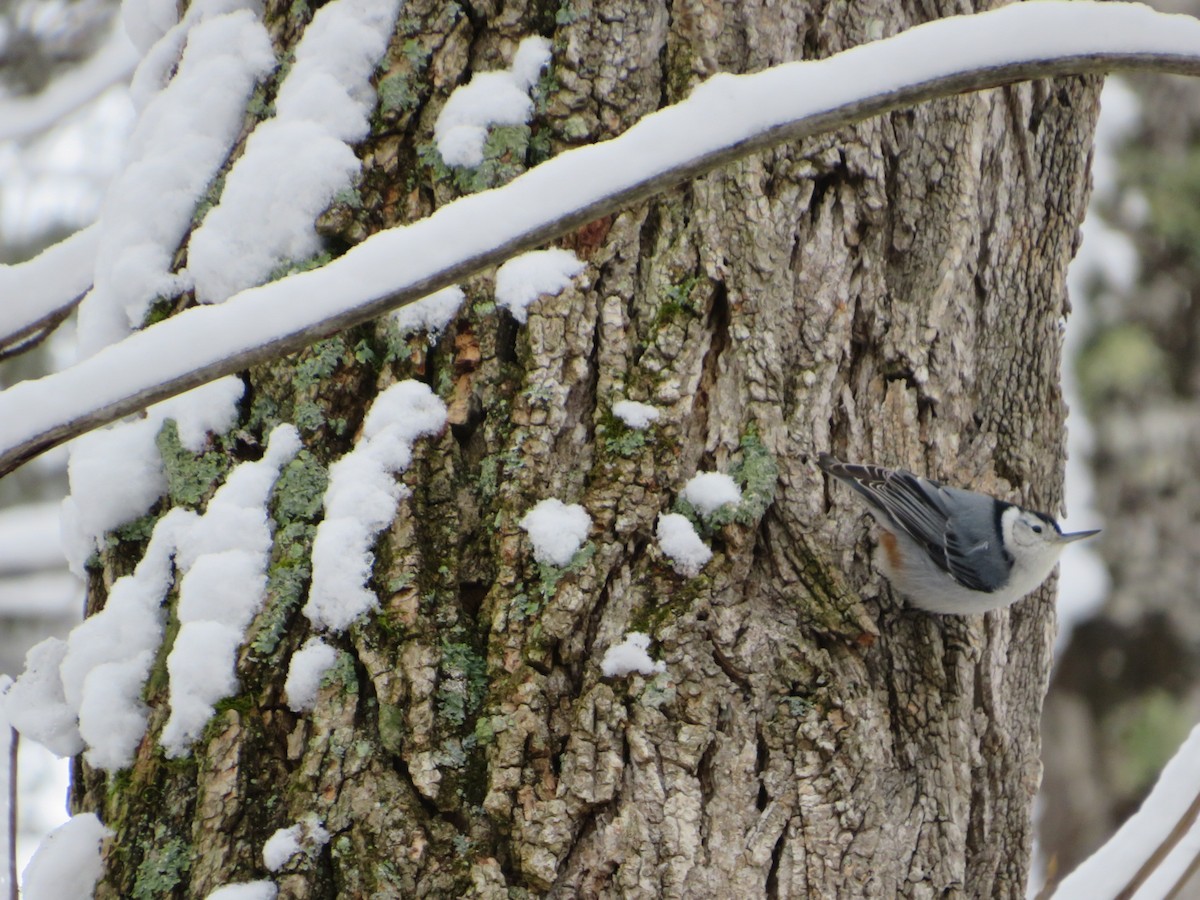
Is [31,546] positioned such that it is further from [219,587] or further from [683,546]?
[683,546]

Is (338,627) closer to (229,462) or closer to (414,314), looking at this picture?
(229,462)

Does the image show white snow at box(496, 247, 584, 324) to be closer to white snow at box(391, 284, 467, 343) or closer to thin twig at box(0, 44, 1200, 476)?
white snow at box(391, 284, 467, 343)

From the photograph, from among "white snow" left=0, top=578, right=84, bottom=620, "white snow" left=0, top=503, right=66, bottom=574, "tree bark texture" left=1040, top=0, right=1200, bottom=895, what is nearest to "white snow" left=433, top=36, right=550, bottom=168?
"white snow" left=0, top=503, right=66, bottom=574

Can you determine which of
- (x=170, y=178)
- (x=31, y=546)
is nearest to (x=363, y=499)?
(x=170, y=178)

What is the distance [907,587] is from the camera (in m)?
1.48

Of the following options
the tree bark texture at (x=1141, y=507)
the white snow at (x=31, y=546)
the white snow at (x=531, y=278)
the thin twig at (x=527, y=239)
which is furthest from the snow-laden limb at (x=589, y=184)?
the tree bark texture at (x=1141, y=507)

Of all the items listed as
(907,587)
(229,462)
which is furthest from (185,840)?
(907,587)

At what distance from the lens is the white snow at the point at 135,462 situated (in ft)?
4.57

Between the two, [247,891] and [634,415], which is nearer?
[247,891]

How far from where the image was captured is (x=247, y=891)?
45.6 inches

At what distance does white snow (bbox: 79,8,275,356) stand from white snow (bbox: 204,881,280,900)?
756mm

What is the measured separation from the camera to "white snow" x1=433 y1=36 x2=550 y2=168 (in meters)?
1.41

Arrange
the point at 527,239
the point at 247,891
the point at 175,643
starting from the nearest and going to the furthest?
the point at 527,239
the point at 247,891
the point at 175,643

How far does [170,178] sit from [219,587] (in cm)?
61
